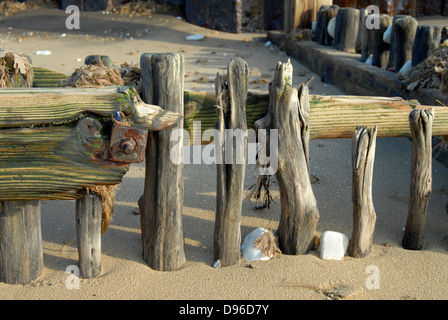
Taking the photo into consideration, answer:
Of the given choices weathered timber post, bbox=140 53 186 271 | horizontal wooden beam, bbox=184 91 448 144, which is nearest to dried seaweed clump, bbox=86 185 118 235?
weathered timber post, bbox=140 53 186 271

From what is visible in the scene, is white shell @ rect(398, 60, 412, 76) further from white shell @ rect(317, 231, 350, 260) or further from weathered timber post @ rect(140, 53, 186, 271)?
weathered timber post @ rect(140, 53, 186, 271)

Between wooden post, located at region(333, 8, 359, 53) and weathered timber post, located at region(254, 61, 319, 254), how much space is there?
464cm

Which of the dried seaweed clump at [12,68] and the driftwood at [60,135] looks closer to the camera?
the driftwood at [60,135]

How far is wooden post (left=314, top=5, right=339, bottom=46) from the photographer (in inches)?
329

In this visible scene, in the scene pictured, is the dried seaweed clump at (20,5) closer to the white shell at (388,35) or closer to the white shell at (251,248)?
the white shell at (388,35)

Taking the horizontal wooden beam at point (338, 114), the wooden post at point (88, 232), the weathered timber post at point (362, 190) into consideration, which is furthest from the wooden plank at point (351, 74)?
the wooden post at point (88, 232)

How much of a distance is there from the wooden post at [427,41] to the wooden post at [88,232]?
3.76m

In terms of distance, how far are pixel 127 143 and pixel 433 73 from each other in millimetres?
3374

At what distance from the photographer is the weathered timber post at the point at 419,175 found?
138 inches

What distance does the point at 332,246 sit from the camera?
137 inches

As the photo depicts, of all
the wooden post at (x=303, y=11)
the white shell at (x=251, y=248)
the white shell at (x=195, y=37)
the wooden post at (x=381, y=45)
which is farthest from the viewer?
the white shell at (x=195, y=37)

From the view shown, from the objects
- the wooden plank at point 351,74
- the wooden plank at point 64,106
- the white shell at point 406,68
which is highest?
the wooden plank at point 64,106

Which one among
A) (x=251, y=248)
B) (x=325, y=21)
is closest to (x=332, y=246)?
(x=251, y=248)

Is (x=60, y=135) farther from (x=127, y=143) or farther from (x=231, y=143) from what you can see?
(x=231, y=143)
